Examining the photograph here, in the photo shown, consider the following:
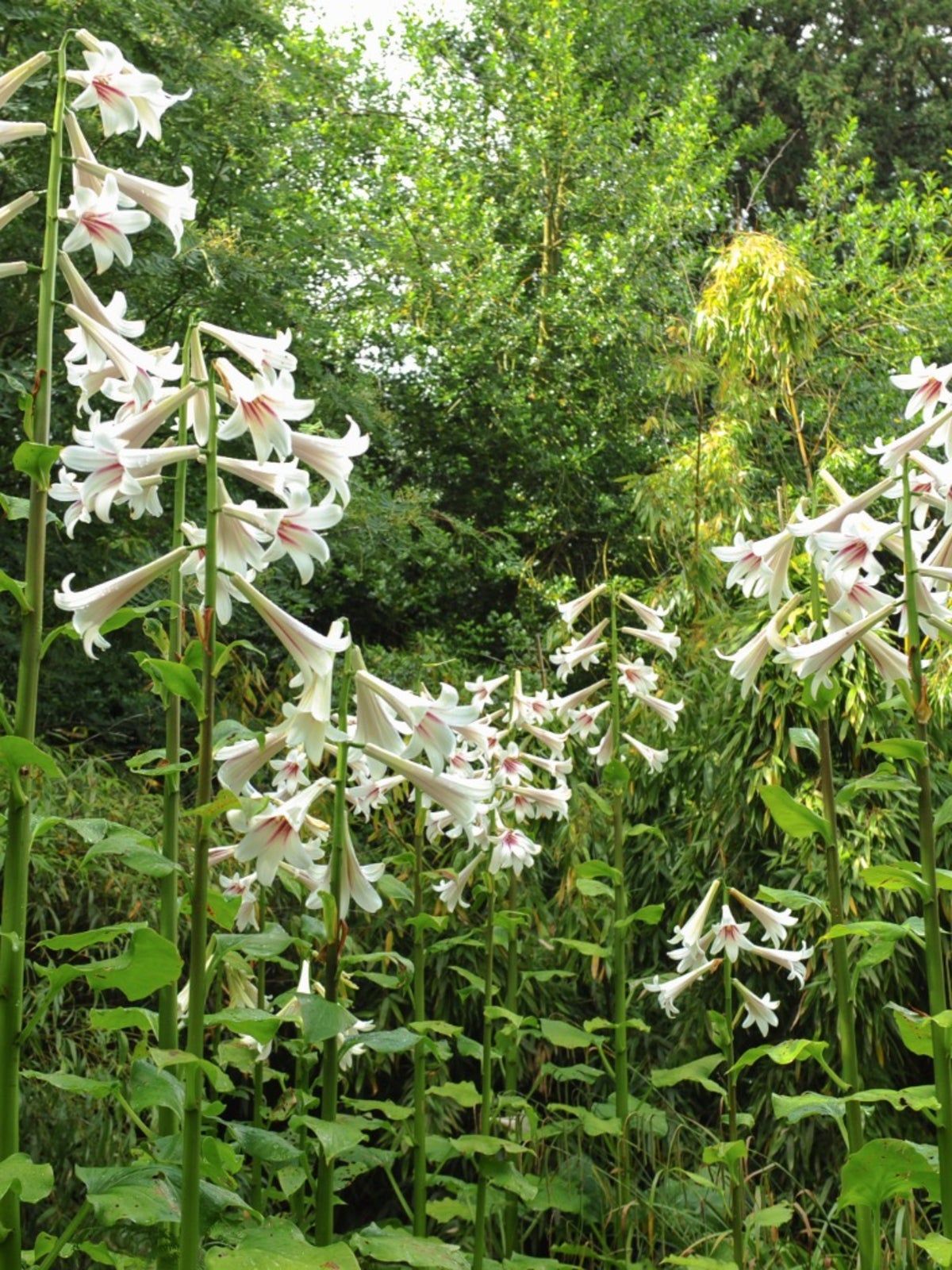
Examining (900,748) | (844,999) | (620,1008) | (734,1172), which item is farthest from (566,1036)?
(900,748)

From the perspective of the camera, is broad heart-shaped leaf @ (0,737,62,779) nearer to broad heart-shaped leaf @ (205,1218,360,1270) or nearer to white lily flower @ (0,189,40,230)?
broad heart-shaped leaf @ (205,1218,360,1270)

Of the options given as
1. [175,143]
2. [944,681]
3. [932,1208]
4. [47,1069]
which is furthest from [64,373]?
[932,1208]

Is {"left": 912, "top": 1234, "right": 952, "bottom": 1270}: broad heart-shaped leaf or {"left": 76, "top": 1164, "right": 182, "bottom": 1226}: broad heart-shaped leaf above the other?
{"left": 76, "top": 1164, "right": 182, "bottom": 1226}: broad heart-shaped leaf

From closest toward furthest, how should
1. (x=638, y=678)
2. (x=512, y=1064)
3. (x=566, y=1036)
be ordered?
1. (x=566, y=1036)
2. (x=512, y=1064)
3. (x=638, y=678)

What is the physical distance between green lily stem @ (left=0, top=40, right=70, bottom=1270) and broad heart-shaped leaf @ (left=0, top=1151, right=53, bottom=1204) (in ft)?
0.23

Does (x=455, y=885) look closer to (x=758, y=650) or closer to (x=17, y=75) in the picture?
(x=758, y=650)

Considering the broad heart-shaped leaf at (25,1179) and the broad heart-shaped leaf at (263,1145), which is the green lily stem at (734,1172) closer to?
the broad heart-shaped leaf at (263,1145)

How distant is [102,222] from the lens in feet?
5.37

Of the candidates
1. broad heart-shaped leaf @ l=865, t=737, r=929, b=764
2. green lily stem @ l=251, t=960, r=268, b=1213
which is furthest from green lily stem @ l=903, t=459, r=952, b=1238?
green lily stem @ l=251, t=960, r=268, b=1213

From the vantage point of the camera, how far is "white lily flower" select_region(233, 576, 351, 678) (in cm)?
146

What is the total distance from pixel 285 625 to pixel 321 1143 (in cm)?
58

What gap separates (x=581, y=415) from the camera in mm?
7551

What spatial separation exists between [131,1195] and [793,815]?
2.94ft

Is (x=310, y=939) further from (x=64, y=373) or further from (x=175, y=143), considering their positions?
(x=175, y=143)
